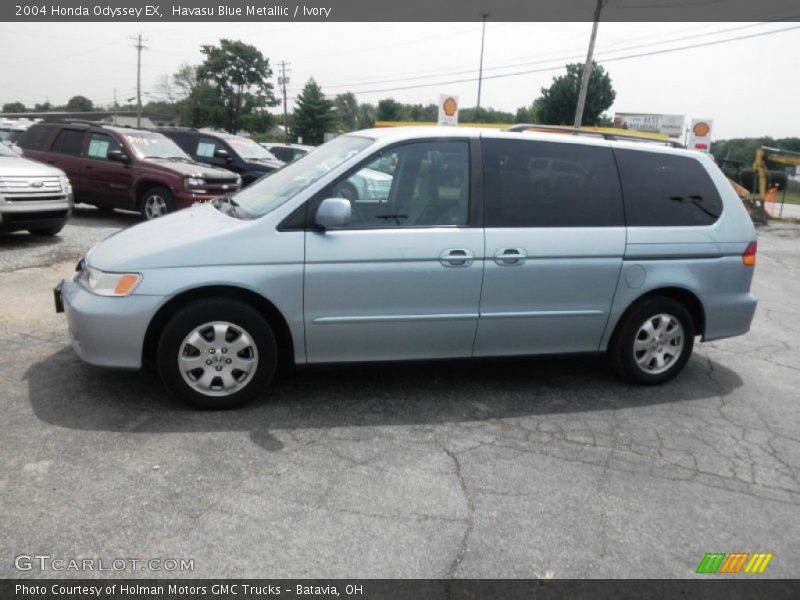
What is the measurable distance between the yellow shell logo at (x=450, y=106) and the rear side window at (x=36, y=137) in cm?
1175

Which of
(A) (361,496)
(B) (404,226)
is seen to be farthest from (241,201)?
(A) (361,496)

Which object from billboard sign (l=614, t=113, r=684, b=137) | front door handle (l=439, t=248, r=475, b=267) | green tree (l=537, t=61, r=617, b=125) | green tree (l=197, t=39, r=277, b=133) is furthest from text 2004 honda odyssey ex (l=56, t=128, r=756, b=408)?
green tree (l=197, t=39, r=277, b=133)

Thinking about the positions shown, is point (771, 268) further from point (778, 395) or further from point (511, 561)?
point (511, 561)

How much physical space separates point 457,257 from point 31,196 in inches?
267

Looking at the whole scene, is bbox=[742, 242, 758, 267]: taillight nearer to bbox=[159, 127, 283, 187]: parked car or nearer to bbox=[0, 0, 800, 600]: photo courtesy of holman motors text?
bbox=[0, 0, 800, 600]: photo courtesy of holman motors text

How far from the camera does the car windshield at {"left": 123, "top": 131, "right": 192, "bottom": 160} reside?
11039mm

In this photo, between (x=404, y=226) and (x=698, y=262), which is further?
(x=698, y=262)

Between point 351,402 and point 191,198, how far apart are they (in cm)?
708

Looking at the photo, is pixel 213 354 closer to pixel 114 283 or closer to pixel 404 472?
pixel 114 283

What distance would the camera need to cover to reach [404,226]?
13.3ft

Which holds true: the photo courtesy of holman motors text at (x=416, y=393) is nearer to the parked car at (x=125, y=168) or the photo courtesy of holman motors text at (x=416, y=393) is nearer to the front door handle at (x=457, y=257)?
the front door handle at (x=457, y=257)

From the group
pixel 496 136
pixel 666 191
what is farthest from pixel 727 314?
pixel 496 136

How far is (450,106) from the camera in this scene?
65.8 ft

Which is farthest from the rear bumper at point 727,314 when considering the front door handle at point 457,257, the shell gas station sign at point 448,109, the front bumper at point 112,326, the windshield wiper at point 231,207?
the shell gas station sign at point 448,109
